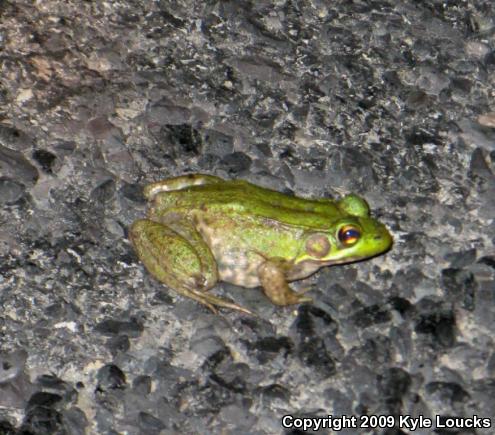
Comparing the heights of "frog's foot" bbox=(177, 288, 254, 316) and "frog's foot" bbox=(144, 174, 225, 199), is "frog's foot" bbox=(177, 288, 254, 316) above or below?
below

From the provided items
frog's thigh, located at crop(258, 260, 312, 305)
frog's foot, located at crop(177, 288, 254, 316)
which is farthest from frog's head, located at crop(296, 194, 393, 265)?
frog's foot, located at crop(177, 288, 254, 316)

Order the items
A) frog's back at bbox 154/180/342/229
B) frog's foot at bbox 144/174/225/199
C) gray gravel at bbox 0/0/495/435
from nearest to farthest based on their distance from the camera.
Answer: gray gravel at bbox 0/0/495/435, frog's back at bbox 154/180/342/229, frog's foot at bbox 144/174/225/199

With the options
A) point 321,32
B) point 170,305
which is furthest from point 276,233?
point 321,32

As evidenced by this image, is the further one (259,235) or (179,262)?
(259,235)

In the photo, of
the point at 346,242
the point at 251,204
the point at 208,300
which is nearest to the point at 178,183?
the point at 251,204

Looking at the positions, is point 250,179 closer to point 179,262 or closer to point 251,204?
point 251,204

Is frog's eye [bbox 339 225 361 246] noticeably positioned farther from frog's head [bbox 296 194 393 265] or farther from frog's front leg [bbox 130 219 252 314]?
frog's front leg [bbox 130 219 252 314]

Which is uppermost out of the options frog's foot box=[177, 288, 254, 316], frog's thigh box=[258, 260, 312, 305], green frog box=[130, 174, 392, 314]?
green frog box=[130, 174, 392, 314]
